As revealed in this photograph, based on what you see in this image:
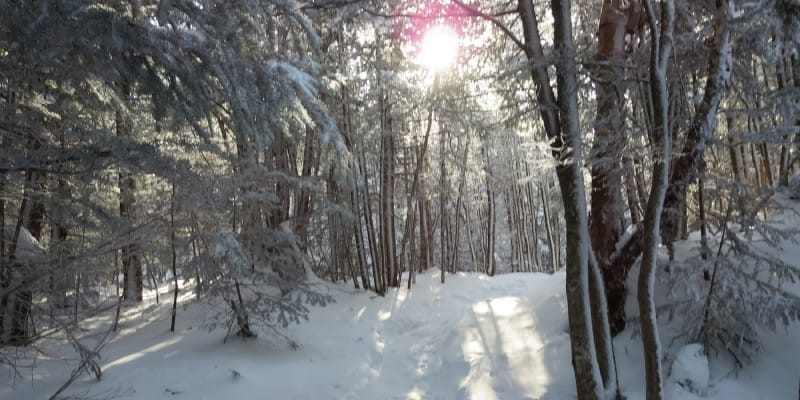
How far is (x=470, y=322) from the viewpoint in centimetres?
680

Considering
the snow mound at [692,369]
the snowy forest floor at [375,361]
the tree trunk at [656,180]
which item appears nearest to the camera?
the tree trunk at [656,180]

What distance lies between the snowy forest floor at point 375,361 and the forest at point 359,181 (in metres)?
0.03

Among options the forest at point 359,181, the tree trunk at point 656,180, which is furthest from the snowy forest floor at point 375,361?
the tree trunk at point 656,180

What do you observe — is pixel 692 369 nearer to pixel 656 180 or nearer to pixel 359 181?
pixel 656 180

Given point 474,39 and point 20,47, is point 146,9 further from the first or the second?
point 474,39

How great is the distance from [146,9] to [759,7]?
15.9ft

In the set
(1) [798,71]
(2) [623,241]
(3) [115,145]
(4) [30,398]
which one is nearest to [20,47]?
(3) [115,145]

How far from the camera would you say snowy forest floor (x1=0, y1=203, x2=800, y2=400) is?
4066mm

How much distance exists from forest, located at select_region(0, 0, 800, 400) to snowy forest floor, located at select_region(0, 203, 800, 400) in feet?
0.11

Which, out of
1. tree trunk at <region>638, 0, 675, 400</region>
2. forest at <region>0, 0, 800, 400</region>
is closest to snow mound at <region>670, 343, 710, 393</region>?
forest at <region>0, 0, 800, 400</region>

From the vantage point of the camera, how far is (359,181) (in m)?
6.55

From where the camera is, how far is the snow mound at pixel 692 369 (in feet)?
11.9

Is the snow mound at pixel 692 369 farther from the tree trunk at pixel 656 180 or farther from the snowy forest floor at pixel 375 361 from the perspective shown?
the tree trunk at pixel 656 180

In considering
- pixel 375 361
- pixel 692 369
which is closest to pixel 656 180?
pixel 692 369
